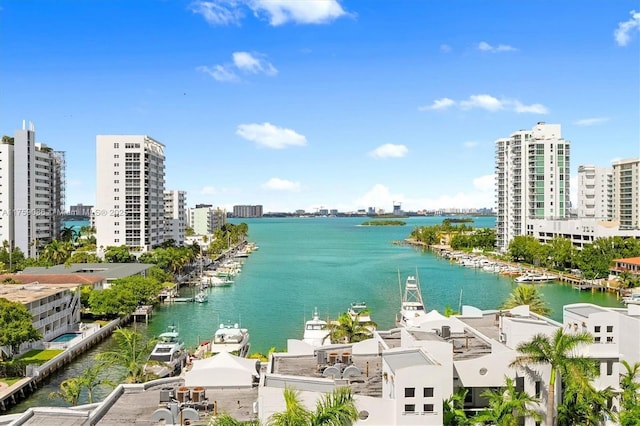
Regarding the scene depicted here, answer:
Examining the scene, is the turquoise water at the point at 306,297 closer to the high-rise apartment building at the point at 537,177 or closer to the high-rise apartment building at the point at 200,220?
the high-rise apartment building at the point at 537,177

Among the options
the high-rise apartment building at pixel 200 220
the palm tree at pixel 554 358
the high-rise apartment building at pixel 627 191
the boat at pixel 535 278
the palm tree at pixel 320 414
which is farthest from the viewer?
the high-rise apartment building at pixel 200 220

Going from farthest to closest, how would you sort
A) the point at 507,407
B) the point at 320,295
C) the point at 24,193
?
the point at 24,193 → the point at 320,295 → the point at 507,407

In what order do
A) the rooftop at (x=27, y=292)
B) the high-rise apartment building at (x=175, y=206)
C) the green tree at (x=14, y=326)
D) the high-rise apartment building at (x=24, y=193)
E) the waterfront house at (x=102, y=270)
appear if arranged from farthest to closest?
the high-rise apartment building at (x=175, y=206) < the high-rise apartment building at (x=24, y=193) < the waterfront house at (x=102, y=270) < the rooftop at (x=27, y=292) < the green tree at (x=14, y=326)

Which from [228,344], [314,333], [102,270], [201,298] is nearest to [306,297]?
[201,298]

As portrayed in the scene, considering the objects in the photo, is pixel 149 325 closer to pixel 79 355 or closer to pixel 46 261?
pixel 79 355

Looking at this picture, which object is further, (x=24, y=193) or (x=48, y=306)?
(x=24, y=193)

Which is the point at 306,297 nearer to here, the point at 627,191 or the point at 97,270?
the point at 97,270

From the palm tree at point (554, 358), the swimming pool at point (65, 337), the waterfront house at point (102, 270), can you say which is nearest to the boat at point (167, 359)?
the swimming pool at point (65, 337)
